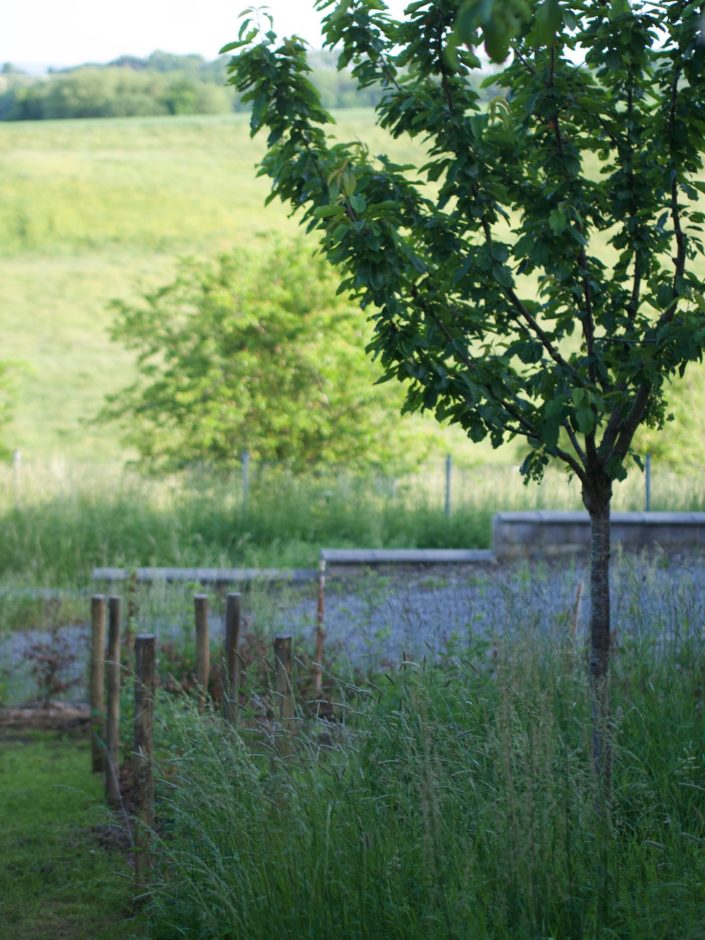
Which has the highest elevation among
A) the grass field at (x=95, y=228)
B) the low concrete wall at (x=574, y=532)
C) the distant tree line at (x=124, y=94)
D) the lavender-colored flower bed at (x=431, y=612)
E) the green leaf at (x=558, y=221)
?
the distant tree line at (x=124, y=94)

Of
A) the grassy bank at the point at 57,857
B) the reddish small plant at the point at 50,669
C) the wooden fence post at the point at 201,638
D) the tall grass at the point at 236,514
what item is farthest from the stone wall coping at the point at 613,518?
the wooden fence post at the point at 201,638

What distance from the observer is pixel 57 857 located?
17.4ft

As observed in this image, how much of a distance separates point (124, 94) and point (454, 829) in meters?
88.2

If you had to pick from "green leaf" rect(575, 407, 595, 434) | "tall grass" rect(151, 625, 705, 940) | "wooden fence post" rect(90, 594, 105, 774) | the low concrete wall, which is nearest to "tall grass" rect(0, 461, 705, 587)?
the low concrete wall

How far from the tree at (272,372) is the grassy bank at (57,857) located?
906 centimetres

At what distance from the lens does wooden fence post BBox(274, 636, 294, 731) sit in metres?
4.52

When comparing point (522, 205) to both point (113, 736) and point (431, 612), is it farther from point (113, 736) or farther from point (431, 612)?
point (113, 736)

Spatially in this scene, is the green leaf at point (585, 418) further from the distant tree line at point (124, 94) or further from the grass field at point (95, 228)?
the distant tree line at point (124, 94)

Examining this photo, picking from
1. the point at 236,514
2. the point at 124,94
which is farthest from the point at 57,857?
the point at 124,94

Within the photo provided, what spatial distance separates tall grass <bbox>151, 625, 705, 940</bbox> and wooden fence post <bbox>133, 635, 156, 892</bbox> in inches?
5.0

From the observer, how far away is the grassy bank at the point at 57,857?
15.1ft

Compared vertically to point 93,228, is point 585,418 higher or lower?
lower

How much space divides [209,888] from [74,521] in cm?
853

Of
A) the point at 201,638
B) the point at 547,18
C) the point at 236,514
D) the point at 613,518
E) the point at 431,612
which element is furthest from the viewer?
the point at 236,514
